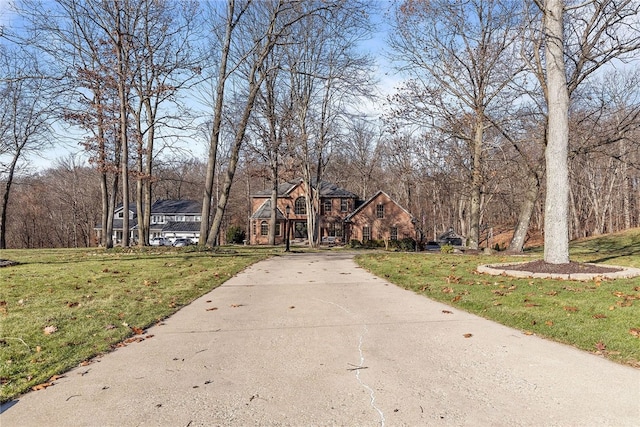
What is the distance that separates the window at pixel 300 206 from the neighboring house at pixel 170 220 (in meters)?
20.3

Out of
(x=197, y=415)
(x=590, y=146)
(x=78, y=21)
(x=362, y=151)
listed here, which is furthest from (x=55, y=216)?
(x=197, y=415)

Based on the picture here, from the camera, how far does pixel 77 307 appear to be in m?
6.95

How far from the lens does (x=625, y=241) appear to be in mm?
28500

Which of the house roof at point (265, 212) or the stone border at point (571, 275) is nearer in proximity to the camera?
the stone border at point (571, 275)

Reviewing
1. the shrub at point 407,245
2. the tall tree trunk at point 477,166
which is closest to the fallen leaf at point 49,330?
the tall tree trunk at point 477,166

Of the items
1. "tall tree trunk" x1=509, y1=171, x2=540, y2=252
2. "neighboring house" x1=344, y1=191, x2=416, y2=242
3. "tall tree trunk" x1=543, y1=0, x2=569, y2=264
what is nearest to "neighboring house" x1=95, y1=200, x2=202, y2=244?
"neighboring house" x1=344, y1=191, x2=416, y2=242

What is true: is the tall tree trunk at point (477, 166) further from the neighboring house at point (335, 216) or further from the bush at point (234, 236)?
the bush at point (234, 236)

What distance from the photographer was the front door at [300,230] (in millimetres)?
51312

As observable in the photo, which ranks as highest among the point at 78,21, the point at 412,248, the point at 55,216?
the point at 78,21

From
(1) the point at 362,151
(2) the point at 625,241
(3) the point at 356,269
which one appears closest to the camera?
(3) the point at 356,269

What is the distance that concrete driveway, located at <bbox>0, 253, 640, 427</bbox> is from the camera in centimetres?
314

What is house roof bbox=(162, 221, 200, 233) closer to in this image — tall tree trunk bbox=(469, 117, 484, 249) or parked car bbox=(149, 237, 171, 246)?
parked car bbox=(149, 237, 171, 246)

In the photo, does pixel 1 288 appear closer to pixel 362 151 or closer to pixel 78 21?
pixel 78 21

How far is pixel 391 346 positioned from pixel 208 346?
2.04 meters
